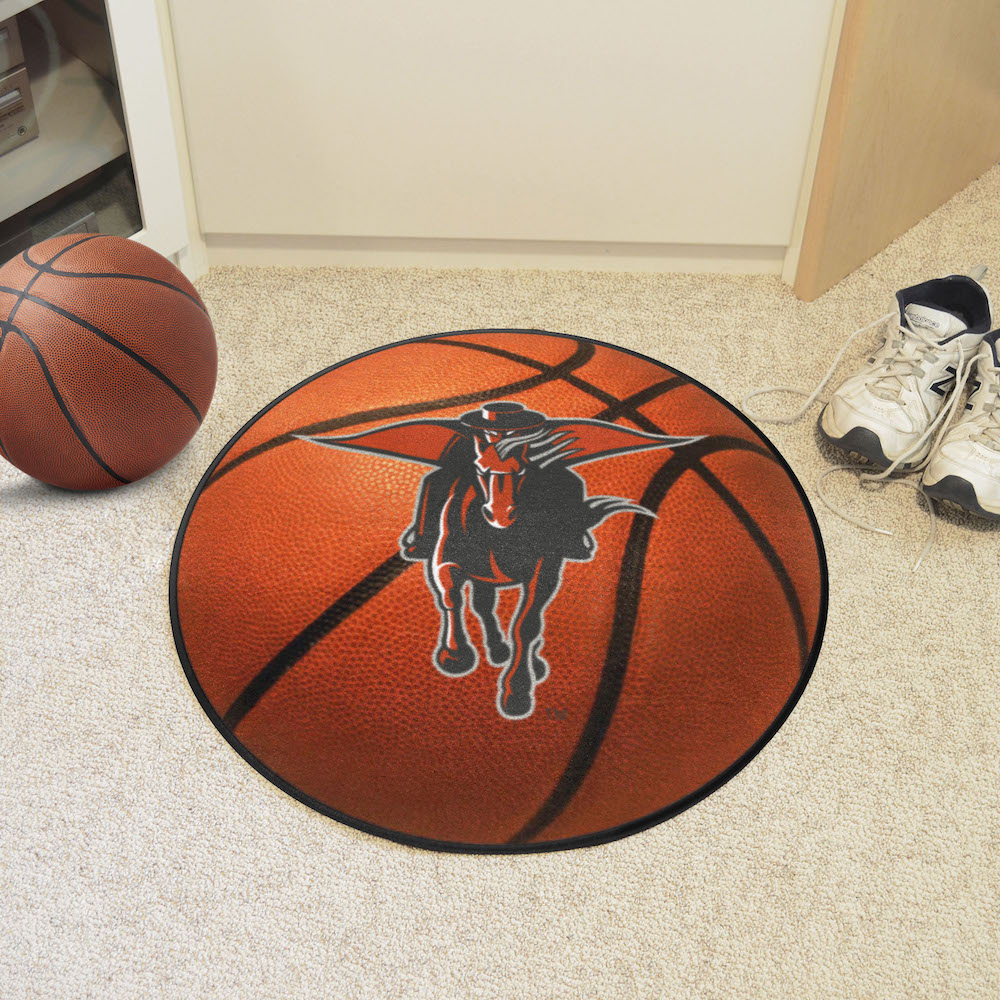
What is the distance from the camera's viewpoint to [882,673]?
1.51 metres

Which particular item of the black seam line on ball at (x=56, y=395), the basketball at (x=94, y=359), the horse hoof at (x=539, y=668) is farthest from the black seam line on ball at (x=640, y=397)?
the black seam line on ball at (x=56, y=395)

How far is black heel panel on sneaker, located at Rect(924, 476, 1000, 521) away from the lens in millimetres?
1667

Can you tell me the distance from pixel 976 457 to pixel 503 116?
42.8 inches

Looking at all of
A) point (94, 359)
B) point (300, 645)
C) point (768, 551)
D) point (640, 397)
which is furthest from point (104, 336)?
point (768, 551)

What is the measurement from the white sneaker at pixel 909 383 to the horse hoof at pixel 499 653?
0.76m

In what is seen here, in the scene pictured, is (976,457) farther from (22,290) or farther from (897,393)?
(22,290)

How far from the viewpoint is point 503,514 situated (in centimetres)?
153

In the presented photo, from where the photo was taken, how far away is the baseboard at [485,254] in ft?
7.33

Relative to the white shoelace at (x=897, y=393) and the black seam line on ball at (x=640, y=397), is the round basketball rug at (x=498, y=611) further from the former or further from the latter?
the white shoelace at (x=897, y=393)

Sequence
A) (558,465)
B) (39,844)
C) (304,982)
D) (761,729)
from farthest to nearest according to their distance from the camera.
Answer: (558,465) < (761,729) < (39,844) < (304,982)

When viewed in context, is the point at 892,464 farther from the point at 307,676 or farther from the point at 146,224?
the point at 146,224

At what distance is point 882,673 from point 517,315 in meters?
1.04

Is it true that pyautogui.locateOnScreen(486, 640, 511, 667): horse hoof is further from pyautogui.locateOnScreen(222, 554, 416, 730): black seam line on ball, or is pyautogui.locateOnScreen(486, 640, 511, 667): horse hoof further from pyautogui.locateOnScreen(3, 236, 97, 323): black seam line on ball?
pyautogui.locateOnScreen(3, 236, 97, 323): black seam line on ball

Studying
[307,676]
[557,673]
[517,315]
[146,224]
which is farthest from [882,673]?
[146,224]
